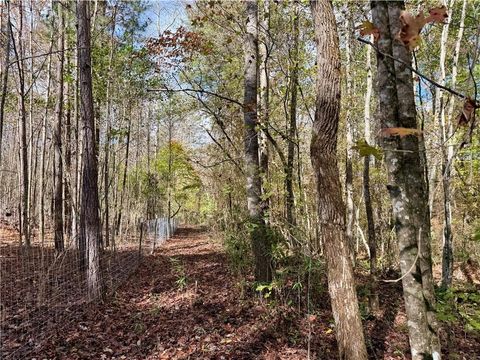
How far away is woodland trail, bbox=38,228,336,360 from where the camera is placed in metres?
4.21

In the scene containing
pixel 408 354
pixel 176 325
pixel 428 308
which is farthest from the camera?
pixel 176 325

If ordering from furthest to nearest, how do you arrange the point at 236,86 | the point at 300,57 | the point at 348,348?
1. the point at 236,86
2. the point at 300,57
3. the point at 348,348

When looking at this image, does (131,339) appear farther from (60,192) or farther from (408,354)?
(60,192)

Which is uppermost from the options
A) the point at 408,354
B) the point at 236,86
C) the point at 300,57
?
the point at 236,86

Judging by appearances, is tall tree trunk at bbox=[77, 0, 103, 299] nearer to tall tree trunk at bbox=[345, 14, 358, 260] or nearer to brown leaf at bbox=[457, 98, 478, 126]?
tall tree trunk at bbox=[345, 14, 358, 260]

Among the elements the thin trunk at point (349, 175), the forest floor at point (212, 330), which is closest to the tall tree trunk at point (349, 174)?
the thin trunk at point (349, 175)

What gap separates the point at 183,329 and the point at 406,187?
358cm

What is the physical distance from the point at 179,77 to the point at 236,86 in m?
1.81

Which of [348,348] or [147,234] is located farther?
[147,234]

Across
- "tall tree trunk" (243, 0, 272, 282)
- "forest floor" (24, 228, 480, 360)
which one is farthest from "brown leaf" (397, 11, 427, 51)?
"tall tree trunk" (243, 0, 272, 282)

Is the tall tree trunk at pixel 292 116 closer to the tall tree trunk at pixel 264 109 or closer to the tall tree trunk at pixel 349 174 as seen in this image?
the tall tree trunk at pixel 264 109

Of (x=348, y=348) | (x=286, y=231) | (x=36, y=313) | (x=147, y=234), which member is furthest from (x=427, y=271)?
(x=147, y=234)

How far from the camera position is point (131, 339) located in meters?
4.64

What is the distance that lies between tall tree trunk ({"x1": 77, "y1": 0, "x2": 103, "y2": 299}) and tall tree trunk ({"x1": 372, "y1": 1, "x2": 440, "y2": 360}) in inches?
196
